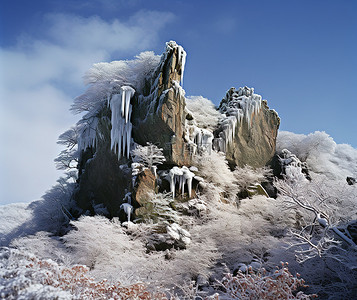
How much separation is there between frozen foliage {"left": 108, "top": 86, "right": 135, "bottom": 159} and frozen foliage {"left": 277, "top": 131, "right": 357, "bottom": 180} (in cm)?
1711

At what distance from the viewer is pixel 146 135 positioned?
18.8 metres

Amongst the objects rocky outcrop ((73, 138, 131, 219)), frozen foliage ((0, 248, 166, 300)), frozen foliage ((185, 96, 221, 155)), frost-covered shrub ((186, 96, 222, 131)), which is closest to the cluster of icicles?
frozen foliage ((185, 96, 221, 155))

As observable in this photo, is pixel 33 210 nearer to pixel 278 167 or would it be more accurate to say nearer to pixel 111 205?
pixel 111 205

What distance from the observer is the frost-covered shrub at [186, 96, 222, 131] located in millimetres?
24047

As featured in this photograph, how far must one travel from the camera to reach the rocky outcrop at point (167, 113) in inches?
713

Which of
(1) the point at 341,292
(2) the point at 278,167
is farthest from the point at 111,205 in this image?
Result: (2) the point at 278,167

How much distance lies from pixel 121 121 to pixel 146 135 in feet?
6.50

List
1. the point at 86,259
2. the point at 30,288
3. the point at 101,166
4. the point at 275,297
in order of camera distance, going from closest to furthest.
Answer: the point at 30,288
the point at 275,297
the point at 86,259
the point at 101,166

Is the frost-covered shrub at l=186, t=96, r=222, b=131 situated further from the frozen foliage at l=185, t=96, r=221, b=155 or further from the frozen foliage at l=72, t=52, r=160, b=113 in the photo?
the frozen foliage at l=72, t=52, r=160, b=113

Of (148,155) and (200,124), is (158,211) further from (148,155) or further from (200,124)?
(200,124)

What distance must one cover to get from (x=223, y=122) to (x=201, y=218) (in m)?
10.00

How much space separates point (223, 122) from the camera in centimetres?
2341

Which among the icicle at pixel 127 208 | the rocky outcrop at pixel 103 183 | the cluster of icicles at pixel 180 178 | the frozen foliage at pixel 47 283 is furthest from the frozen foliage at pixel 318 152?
the frozen foliage at pixel 47 283

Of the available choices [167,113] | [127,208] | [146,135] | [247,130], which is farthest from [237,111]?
[127,208]
